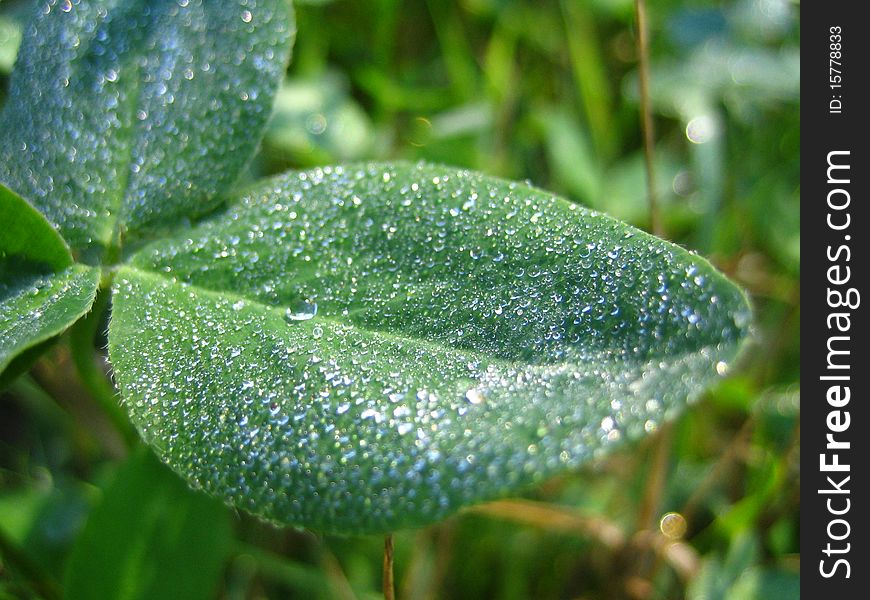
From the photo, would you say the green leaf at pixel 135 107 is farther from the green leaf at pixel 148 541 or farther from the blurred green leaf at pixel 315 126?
the blurred green leaf at pixel 315 126

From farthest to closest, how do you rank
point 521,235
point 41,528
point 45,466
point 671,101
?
point 671,101, point 45,466, point 41,528, point 521,235

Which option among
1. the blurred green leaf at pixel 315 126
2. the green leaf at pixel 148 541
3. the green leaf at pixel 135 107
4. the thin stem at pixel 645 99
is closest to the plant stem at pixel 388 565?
the green leaf at pixel 148 541

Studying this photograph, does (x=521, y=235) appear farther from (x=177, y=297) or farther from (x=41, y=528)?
(x=41, y=528)

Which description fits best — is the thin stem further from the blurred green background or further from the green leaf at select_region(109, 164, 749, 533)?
the green leaf at select_region(109, 164, 749, 533)

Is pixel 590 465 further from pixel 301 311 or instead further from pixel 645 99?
pixel 301 311
